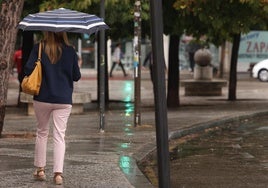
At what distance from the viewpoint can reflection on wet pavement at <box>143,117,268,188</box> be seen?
923 cm

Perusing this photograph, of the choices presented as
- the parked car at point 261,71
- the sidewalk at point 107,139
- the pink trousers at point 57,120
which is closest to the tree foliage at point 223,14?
the sidewalk at point 107,139

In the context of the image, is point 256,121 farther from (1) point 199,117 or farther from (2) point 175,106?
(2) point 175,106

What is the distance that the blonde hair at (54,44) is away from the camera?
8.02m

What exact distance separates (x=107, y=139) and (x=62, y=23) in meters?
4.54

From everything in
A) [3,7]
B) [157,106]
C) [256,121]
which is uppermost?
[3,7]

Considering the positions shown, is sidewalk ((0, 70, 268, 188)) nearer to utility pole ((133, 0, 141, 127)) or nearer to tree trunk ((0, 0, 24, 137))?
utility pole ((133, 0, 141, 127))

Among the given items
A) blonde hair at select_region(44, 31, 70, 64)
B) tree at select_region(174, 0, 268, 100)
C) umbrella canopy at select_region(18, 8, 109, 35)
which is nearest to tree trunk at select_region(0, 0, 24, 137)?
umbrella canopy at select_region(18, 8, 109, 35)

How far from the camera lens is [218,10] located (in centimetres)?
1719

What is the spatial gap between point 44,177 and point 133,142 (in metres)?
4.01

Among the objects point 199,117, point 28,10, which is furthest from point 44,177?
point 28,10

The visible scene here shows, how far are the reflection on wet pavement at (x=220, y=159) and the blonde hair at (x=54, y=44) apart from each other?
7.03 ft

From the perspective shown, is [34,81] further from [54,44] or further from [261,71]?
[261,71]

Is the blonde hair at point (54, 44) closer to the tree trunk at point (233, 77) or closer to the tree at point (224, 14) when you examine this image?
the tree at point (224, 14)

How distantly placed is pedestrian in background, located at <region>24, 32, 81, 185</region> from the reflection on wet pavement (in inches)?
61.5
